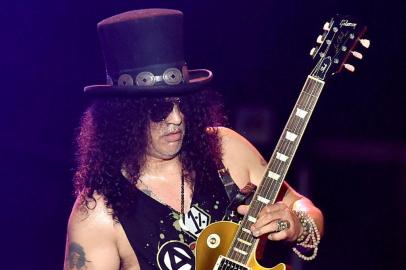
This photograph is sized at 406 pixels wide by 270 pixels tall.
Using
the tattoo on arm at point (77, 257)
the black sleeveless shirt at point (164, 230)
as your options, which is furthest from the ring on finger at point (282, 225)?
the tattoo on arm at point (77, 257)

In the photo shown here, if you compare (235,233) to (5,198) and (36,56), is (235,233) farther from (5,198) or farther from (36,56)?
(5,198)

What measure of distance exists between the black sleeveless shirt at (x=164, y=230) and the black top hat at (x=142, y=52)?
0.64 metres

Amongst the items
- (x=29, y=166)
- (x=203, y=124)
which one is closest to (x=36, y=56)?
(x=29, y=166)

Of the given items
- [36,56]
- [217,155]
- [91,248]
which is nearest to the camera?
[91,248]

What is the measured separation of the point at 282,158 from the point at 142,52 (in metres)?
0.99

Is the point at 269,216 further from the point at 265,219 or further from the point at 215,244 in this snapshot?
the point at 215,244

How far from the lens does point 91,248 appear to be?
3412 mm

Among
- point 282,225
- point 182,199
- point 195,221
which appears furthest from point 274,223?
point 182,199

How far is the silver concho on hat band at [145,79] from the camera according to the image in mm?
3418

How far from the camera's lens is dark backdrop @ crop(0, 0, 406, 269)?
18.7 ft

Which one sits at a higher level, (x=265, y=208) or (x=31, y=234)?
(x=265, y=208)

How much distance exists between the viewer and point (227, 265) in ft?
10.3

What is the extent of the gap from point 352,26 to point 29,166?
406 centimetres

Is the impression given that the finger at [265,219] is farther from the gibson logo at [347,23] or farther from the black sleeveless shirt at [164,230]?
the gibson logo at [347,23]
